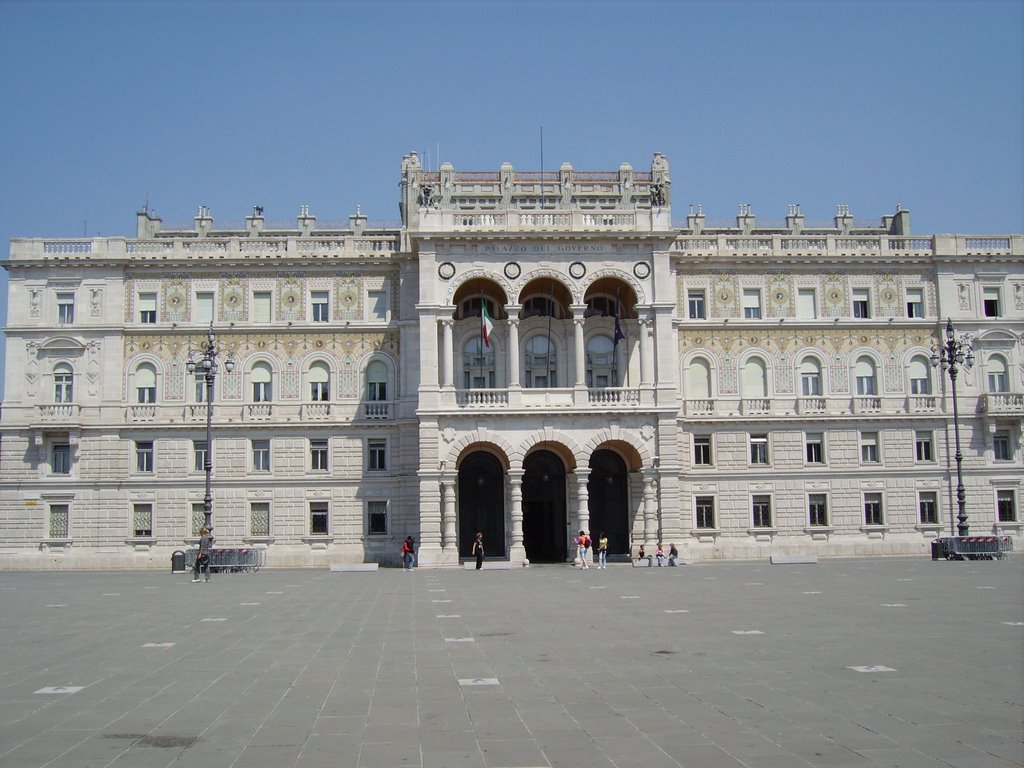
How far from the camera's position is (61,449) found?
179ft

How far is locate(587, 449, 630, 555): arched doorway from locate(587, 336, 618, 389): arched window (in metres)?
3.65

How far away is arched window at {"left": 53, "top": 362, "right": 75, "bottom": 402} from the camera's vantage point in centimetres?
5478

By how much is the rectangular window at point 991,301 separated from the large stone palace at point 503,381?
375 mm

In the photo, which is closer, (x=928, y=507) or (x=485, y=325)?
(x=485, y=325)

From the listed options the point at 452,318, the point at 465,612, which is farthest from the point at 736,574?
the point at 452,318

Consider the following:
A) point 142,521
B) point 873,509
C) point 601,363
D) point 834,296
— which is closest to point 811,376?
point 834,296

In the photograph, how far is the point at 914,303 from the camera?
190 ft

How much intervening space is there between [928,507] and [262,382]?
118 feet

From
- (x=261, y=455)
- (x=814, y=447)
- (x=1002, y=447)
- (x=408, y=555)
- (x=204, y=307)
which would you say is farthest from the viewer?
(x=1002, y=447)

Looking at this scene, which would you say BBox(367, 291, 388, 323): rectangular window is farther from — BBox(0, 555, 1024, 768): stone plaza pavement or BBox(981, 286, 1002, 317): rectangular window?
BBox(981, 286, 1002, 317): rectangular window

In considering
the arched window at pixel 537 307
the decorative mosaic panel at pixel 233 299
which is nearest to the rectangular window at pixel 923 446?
the arched window at pixel 537 307

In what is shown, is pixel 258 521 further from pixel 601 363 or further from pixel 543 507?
pixel 601 363

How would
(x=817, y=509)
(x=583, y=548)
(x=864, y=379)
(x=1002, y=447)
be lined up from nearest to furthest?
1. (x=583, y=548)
2. (x=817, y=509)
3. (x=1002, y=447)
4. (x=864, y=379)

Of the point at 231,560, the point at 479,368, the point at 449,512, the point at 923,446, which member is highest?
the point at 479,368
